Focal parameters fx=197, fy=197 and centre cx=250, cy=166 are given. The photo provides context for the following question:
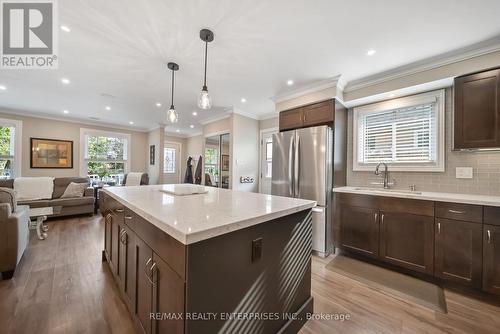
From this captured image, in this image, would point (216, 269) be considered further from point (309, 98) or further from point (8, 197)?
point (309, 98)

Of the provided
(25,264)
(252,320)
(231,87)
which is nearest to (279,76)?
(231,87)

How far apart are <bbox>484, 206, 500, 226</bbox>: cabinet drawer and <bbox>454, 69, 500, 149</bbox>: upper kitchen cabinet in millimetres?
638

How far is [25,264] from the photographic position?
2.32 metres

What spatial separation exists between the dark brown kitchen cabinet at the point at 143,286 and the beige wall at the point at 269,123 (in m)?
3.86

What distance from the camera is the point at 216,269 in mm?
946

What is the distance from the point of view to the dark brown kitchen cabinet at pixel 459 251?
1844 millimetres

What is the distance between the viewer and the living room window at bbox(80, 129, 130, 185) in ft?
19.1

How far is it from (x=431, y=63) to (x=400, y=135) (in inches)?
35.6

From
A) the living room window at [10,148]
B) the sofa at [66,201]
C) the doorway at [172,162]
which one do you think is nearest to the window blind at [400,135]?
the sofa at [66,201]

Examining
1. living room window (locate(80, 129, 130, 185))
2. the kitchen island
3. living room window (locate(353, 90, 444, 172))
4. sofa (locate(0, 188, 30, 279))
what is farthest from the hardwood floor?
living room window (locate(80, 129, 130, 185))

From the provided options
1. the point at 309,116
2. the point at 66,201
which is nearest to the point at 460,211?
the point at 309,116

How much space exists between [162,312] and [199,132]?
6758 mm

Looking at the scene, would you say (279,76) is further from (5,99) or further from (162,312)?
(5,99)

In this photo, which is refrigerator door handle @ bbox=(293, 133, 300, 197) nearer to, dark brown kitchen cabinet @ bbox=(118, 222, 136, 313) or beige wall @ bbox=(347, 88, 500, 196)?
beige wall @ bbox=(347, 88, 500, 196)
